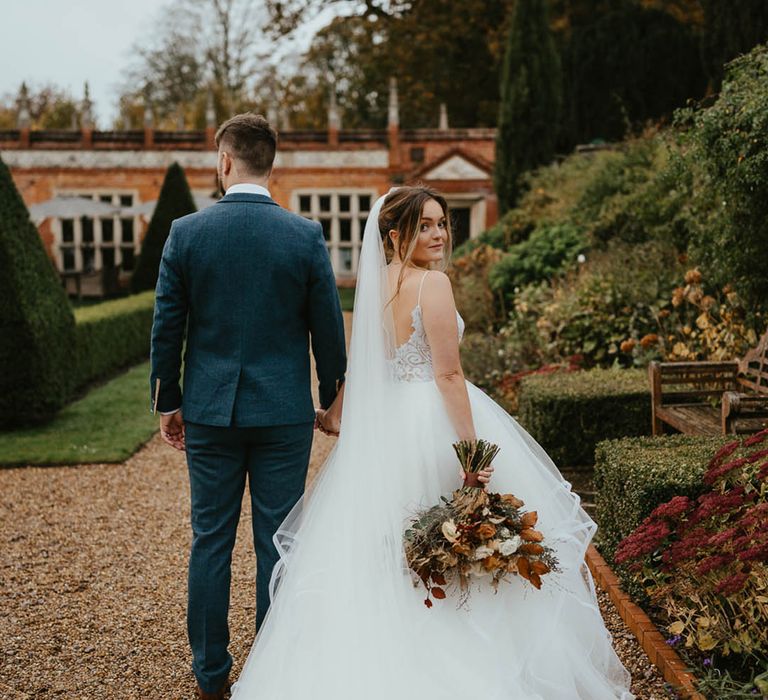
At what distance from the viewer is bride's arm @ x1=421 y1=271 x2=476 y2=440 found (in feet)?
9.06

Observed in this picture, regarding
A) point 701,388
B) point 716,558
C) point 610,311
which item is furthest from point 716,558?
point 610,311

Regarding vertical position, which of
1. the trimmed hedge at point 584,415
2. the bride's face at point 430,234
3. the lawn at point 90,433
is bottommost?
the lawn at point 90,433

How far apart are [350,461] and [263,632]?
0.63 m

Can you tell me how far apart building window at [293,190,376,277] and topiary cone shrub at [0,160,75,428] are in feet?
51.3

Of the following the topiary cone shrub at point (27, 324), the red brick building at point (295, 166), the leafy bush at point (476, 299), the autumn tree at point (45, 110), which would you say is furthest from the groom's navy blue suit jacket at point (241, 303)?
the autumn tree at point (45, 110)

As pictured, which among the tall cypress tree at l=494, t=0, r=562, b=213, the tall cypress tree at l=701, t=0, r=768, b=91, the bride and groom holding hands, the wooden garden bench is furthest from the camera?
the tall cypress tree at l=494, t=0, r=562, b=213

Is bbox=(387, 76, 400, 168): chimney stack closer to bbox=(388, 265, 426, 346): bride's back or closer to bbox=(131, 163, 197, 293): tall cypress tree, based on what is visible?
bbox=(131, 163, 197, 293): tall cypress tree

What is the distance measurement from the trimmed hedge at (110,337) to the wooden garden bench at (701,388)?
19.2ft

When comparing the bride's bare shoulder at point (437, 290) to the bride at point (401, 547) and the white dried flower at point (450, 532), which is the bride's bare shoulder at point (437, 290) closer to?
the bride at point (401, 547)

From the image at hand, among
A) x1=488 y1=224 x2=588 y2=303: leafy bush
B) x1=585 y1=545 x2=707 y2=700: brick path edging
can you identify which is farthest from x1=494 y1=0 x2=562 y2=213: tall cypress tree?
x1=585 y1=545 x2=707 y2=700: brick path edging

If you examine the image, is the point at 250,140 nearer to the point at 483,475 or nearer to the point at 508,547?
the point at 483,475

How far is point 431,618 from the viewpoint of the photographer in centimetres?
260

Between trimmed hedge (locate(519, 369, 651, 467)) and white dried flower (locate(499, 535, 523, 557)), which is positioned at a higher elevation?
white dried flower (locate(499, 535, 523, 557))

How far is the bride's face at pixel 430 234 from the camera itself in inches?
116
